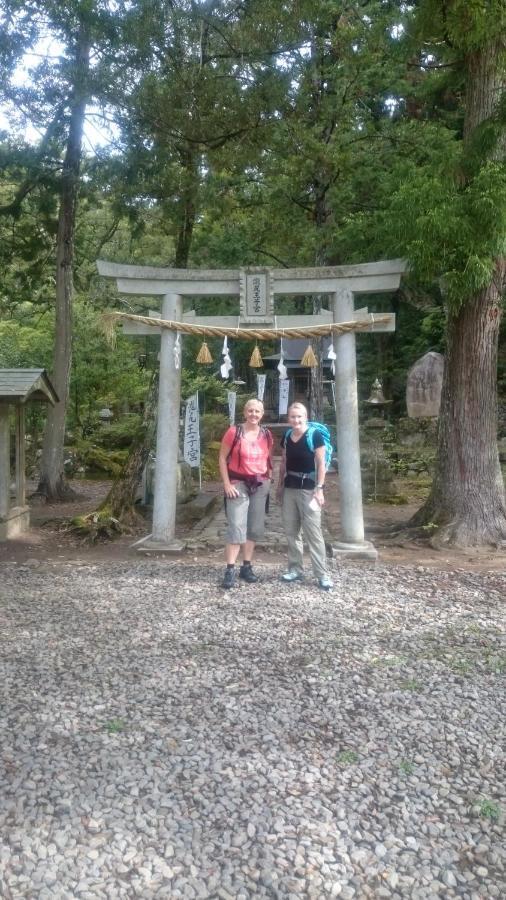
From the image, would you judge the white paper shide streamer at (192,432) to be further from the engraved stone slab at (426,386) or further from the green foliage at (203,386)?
the engraved stone slab at (426,386)

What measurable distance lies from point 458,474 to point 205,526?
3.55m

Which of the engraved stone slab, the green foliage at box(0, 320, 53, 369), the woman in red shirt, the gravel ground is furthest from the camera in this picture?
the engraved stone slab

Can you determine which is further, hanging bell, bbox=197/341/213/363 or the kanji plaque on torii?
hanging bell, bbox=197/341/213/363

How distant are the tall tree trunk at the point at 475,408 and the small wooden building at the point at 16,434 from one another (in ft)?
17.0

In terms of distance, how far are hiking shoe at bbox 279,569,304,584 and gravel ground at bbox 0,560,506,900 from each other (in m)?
0.64

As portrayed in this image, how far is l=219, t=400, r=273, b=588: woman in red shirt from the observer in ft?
18.7

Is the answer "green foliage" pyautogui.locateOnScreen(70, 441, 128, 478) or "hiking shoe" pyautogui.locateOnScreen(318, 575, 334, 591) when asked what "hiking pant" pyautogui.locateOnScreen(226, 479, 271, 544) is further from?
"green foliage" pyautogui.locateOnScreen(70, 441, 128, 478)

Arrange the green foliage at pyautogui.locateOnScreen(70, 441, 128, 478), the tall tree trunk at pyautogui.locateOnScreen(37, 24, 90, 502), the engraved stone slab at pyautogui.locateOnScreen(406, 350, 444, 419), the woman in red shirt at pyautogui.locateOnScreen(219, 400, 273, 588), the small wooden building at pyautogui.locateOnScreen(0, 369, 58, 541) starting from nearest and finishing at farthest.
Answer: the woman in red shirt at pyautogui.locateOnScreen(219, 400, 273, 588)
the small wooden building at pyautogui.locateOnScreen(0, 369, 58, 541)
the tall tree trunk at pyautogui.locateOnScreen(37, 24, 90, 502)
the green foliage at pyautogui.locateOnScreen(70, 441, 128, 478)
the engraved stone slab at pyautogui.locateOnScreen(406, 350, 444, 419)

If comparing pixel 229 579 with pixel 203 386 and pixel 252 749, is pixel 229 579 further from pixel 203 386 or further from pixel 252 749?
pixel 203 386

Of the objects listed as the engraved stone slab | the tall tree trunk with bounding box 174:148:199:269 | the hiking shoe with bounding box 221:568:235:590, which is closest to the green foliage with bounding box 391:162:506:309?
the hiking shoe with bounding box 221:568:235:590

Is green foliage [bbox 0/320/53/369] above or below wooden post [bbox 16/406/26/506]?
above

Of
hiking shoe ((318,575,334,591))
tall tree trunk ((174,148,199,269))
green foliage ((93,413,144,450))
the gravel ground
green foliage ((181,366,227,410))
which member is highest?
tall tree trunk ((174,148,199,269))

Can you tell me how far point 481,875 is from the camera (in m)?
2.26

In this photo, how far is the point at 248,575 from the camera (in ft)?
19.8
